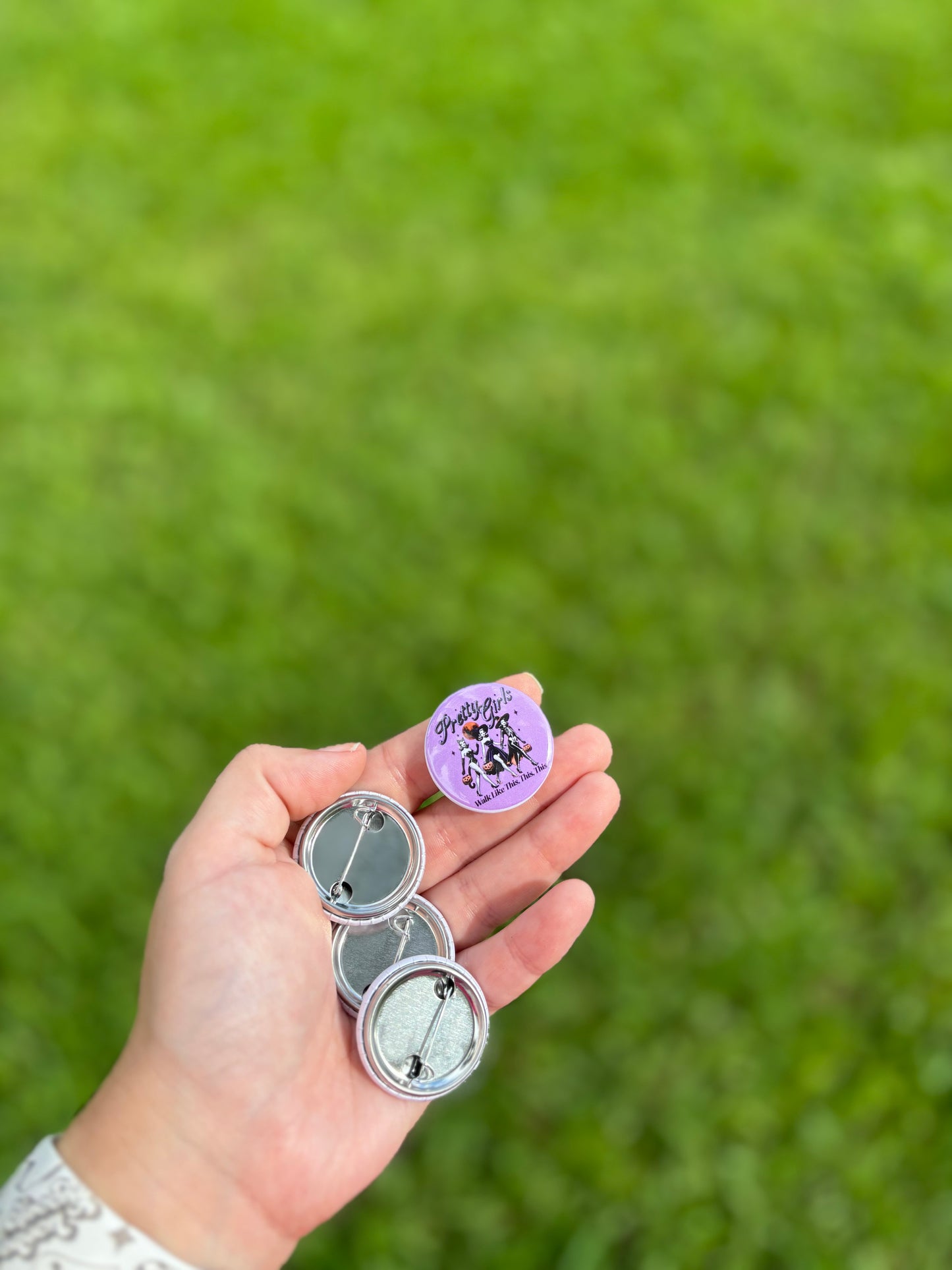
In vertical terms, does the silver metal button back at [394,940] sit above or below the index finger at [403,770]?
below

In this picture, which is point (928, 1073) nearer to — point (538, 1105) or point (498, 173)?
point (538, 1105)

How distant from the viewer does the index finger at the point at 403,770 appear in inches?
139

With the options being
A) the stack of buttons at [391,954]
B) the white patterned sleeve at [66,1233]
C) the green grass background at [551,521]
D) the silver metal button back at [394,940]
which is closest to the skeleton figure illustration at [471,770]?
the stack of buttons at [391,954]

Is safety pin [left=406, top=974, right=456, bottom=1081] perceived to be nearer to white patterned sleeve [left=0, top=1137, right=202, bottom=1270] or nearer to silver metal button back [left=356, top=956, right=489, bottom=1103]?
silver metal button back [left=356, top=956, right=489, bottom=1103]

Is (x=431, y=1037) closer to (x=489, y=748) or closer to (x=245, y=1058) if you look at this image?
(x=245, y=1058)

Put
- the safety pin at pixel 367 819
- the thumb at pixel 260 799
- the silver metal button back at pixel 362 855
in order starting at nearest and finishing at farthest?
the thumb at pixel 260 799, the silver metal button back at pixel 362 855, the safety pin at pixel 367 819

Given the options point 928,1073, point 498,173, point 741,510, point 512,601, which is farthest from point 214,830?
point 498,173

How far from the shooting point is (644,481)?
203 inches

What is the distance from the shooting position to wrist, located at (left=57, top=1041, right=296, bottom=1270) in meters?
2.74

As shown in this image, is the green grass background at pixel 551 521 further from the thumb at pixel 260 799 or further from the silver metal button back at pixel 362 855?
the thumb at pixel 260 799

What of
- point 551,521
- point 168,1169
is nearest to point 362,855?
point 168,1169

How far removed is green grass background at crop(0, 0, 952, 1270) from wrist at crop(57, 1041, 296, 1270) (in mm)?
1022

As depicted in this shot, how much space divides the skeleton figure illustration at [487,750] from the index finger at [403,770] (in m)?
0.16

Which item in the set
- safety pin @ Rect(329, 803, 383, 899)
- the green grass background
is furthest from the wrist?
the green grass background
